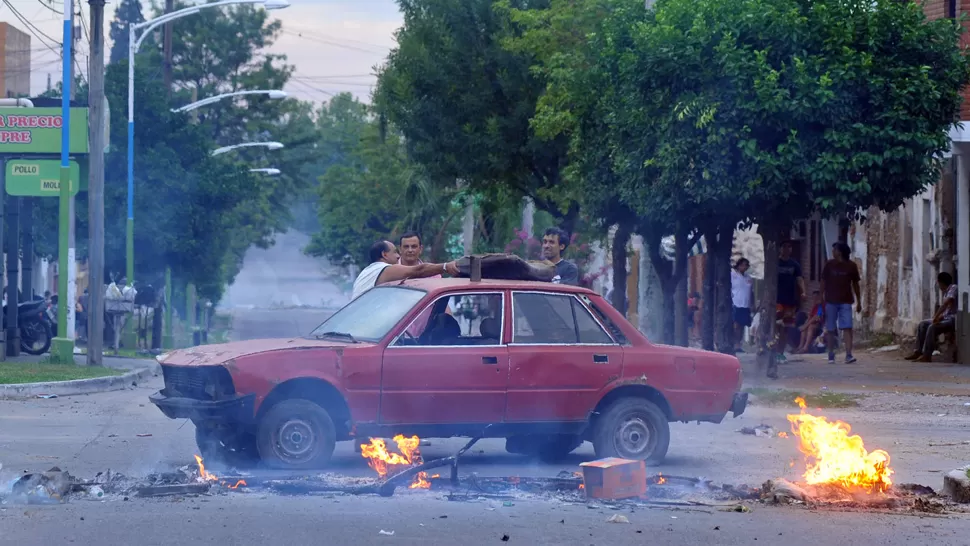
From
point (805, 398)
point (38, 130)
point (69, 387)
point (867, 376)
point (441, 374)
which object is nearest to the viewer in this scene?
point (441, 374)

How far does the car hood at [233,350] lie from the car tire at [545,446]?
1841 mm

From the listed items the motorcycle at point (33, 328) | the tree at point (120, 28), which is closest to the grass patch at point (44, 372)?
the motorcycle at point (33, 328)

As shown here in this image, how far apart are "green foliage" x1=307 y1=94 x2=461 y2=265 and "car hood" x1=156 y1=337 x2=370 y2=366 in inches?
1002

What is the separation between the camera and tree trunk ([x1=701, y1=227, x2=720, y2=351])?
23.6m

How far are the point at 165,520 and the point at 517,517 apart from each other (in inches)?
84.2

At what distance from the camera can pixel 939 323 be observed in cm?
2272

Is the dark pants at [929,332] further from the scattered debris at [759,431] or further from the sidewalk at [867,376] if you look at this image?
the scattered debris at [759,431]

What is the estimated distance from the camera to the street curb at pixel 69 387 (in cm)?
1702

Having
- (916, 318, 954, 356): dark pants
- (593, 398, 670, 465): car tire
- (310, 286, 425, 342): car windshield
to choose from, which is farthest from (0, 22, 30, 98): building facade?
(593, 398, 670, 465): car tire

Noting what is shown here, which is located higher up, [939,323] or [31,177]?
[31,177]

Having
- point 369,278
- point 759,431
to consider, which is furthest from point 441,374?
point 759,431

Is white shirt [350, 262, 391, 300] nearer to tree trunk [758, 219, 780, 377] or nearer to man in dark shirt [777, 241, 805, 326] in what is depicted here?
tree trunk [758, 219, 780, 377]

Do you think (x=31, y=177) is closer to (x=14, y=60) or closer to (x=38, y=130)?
(x=38, y=130)

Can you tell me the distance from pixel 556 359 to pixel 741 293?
53.5 feet
